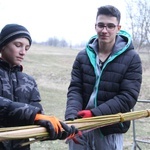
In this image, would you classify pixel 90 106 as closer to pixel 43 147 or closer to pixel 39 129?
pixel 39 129

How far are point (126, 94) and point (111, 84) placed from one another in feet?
0.40

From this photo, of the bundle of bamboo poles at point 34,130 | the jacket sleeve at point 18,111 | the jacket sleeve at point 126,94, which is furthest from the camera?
the jacket sleeve at point 126,94

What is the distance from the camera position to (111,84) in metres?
2.09

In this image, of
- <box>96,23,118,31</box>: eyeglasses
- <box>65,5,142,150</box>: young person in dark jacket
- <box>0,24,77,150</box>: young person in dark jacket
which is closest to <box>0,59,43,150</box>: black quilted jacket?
<box>0,24,77,150</box>: young person in dark jacket

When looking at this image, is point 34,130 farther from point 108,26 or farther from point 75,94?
point 108,26

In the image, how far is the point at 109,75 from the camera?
6.88ft

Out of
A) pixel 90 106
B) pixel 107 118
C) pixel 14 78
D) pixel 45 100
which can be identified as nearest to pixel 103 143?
pixel 90 106

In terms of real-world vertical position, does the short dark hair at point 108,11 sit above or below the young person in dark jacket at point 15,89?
above

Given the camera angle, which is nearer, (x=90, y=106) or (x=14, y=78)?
(x=14, y=78)

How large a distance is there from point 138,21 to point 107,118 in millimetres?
14197

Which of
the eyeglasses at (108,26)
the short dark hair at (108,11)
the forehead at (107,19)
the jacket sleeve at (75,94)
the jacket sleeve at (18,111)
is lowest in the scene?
the jacket sleeve at (75,94)

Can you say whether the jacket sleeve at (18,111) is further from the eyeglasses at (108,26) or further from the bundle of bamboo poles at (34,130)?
the eyeglasses at (108,26)

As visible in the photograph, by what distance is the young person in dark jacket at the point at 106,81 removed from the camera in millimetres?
2059

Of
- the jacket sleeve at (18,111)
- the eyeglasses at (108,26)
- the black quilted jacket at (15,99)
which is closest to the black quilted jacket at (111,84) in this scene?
the eyeglasses at (108,26)
